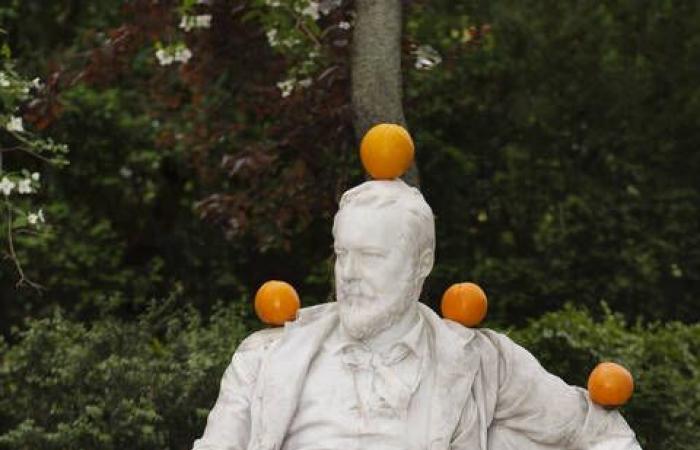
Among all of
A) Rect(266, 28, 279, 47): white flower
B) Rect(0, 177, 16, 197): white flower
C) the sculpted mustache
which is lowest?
Rect(0, 177, 16, 197): white flower

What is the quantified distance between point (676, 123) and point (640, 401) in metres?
2.65

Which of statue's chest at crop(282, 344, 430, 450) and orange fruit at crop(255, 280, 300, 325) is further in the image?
orange fruit at crop(255, 280, 300, 325)

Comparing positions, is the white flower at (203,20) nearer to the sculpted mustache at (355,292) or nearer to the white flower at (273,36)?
the white flower at (273,36)

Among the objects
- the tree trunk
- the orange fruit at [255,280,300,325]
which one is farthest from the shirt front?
the tree trunk

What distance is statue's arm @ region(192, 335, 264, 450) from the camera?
5.10 metres

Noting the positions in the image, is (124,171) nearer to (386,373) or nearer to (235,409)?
(235,409)

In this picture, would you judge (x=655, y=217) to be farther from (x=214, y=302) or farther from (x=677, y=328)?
(x=214, y=302)

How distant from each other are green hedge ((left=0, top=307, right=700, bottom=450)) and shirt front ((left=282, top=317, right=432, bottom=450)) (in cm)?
214

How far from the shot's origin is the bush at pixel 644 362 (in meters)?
7.32

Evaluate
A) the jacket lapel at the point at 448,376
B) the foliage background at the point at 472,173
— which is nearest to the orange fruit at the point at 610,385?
the jacket lapel at the point at 448,376

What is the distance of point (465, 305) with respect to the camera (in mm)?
5301

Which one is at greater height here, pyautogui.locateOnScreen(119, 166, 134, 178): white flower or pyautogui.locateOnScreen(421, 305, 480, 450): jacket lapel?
pyautogui.locateOnScreen(421, 305, 480, 450): jacket lapel

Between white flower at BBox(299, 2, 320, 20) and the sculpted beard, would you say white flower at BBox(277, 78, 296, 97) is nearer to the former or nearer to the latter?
white flower at BBox(299, 2, 320, 20)

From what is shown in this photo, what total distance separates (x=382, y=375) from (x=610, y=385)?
2.16ft
